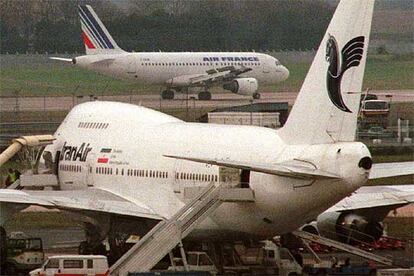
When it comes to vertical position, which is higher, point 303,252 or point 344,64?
point 344,64

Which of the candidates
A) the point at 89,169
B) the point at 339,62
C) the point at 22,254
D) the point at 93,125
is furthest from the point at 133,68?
the point at 339,62

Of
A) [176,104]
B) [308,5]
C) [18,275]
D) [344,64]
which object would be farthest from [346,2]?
[176,104]

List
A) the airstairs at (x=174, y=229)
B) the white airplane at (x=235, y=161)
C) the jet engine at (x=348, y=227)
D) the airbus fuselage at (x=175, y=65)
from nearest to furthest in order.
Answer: the white airplane at (x=235, y=161), the airstairs at (x=174, y=229), the jet engine at (x=348, y=227), the airbus fuselage at (x=175, y=65)

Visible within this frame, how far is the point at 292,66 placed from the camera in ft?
285

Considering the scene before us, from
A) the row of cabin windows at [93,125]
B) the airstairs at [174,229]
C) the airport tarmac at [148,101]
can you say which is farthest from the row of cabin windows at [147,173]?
the airport tarmac at [148,101]

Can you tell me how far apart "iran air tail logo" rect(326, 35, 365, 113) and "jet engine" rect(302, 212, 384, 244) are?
5.82m

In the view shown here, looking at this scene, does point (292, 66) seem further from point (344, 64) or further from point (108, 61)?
point (344, 64)

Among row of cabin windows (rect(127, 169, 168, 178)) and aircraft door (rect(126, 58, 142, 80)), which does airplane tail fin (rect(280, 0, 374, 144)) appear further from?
aircraft door (rect(126, 58, 142, 80))

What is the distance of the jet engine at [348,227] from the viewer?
123ft

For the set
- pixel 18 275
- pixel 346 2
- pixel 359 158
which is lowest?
pixel 18 275

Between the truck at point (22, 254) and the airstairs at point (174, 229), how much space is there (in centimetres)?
377

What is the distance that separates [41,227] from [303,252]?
9445 mm

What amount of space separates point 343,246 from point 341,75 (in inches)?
209

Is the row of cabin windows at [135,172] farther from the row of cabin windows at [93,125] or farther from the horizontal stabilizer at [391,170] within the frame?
the horizontal stabilizer at [391,170]
